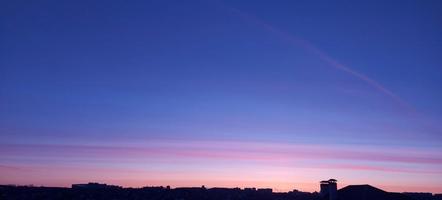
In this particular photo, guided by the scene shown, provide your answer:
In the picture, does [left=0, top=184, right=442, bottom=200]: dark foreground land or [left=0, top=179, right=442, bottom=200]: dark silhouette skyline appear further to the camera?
[left=0, top=184, right=442, bottom=200]: dark foreground land

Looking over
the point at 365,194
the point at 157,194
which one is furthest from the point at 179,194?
the point at 365,194

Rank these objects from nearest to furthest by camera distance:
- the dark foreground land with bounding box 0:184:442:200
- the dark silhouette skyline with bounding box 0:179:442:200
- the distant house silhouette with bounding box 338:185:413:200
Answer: the distant house silhouette with bounding box 338:185:413:200
the dark silhouette skyline with bounding box 0:179:442:200
the dark foreground land with bounding box 0:184:442:200

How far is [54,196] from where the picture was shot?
60.2 m

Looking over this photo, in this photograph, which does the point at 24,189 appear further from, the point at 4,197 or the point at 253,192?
the point at 253,192

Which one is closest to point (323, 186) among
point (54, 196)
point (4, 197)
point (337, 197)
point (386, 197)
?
point (337, 197)

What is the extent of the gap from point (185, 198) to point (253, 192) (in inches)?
364

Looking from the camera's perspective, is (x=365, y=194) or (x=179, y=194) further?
(x=179, y=194)

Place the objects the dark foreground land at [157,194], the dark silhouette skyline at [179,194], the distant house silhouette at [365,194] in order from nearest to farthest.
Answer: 1. the distant house silhouette at [365,194]
2. the dark silhouette skyline at [179,194]
3. the dark foreground land at [157,194]

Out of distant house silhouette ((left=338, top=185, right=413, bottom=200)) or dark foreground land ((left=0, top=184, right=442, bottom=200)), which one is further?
dark foreground land ((left=0, top=184, right=442, bottom=200))

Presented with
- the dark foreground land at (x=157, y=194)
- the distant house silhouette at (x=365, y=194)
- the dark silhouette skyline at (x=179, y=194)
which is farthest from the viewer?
the dark foreground land at (x=157, y=194)

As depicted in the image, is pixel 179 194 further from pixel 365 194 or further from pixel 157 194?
pixel 365 194

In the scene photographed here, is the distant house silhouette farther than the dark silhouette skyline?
No

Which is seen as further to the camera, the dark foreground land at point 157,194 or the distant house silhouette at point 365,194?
the dark foreground land at point 157,194

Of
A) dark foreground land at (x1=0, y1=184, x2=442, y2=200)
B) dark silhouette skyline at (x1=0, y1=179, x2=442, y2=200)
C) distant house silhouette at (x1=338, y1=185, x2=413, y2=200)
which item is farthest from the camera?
dark foreground land at (x1=0, y1=184, x2=442, y2=200)
